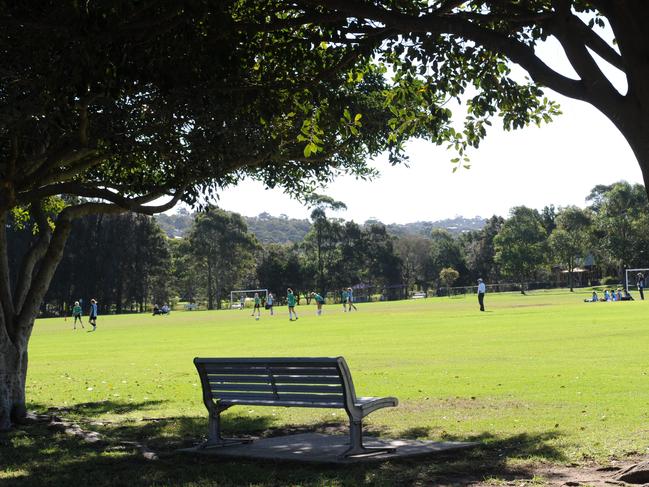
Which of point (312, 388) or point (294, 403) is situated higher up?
point (312, 388)

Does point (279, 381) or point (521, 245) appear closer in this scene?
point (279, 381)

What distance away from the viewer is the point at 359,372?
18.0 meters

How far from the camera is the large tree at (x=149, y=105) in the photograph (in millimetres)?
9250

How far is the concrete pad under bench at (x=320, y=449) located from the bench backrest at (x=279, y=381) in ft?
1.67

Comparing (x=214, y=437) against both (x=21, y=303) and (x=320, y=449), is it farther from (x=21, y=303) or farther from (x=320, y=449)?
(x=21, y=303)

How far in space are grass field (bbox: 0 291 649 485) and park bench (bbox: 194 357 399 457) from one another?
2.31 ft

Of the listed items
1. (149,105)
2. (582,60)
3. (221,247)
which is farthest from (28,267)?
(221,247)

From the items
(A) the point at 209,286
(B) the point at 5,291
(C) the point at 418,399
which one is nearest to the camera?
(B) the point at 5,291

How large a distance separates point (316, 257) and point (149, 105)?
372ft

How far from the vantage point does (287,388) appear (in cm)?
926

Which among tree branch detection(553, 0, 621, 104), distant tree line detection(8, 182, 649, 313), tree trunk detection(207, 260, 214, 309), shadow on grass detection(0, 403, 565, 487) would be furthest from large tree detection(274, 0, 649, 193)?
tree trunk detection(207, 260, 214, 309)

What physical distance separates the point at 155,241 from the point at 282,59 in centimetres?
10273

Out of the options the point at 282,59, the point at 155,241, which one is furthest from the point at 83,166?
the point at 155,241

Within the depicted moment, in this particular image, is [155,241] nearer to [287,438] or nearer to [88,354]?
[88,354]
